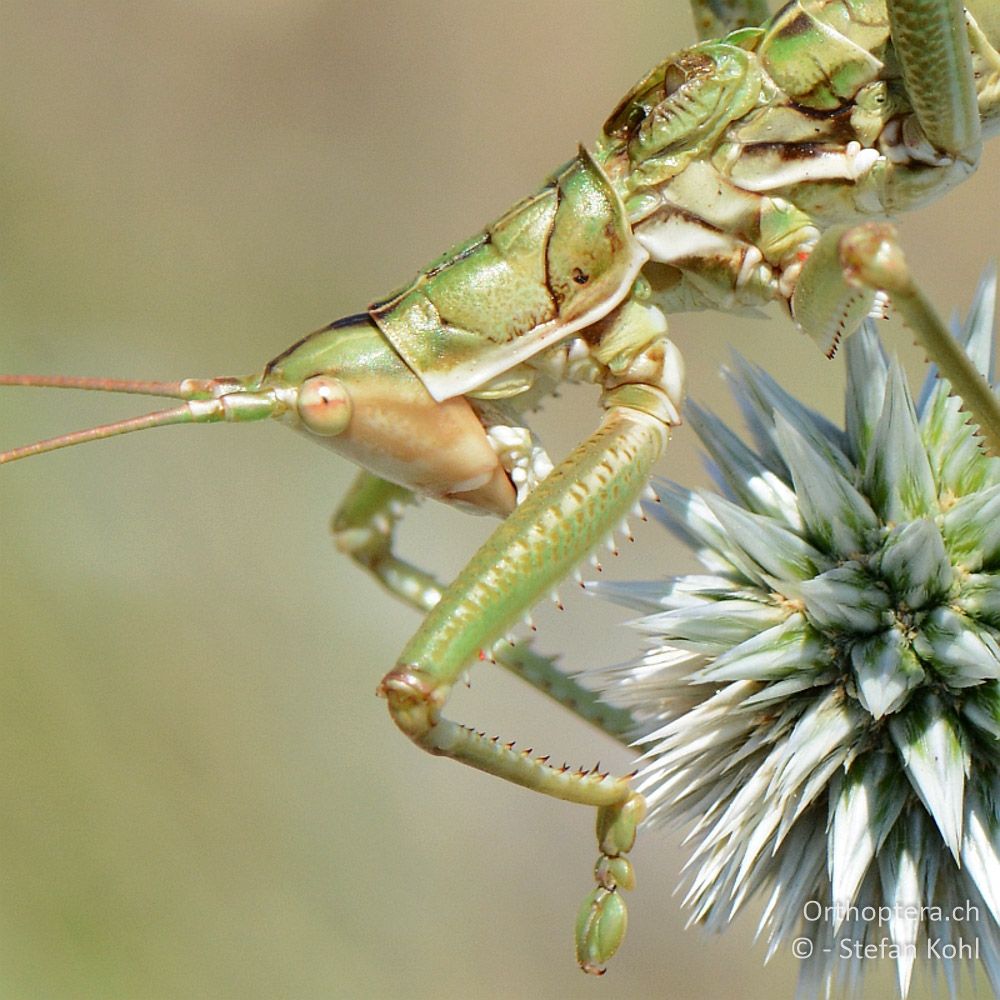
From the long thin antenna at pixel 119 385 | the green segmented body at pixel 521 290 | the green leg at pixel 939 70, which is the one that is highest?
the green leg at pixel 939 70

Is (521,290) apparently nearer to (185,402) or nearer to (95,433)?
(185,402)

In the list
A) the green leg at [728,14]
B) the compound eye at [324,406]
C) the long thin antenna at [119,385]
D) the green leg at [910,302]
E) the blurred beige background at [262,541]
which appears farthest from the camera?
the blurred beige background at [262,541]

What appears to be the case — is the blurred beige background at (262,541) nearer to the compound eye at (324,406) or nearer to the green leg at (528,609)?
the green leg at (528,609)

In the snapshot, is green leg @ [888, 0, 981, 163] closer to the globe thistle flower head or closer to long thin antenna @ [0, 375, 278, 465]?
the globe thistle flower head

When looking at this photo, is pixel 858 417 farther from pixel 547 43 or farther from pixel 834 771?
pixel 547 43

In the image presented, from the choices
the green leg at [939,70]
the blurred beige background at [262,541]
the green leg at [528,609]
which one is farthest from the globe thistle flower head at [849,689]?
the blurred beige background at [262,541]

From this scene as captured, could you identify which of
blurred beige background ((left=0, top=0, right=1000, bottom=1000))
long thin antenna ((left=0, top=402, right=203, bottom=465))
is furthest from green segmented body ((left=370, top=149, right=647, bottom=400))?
blurred beige background ((left=0, top=0, right=1000, bottom=1000))
